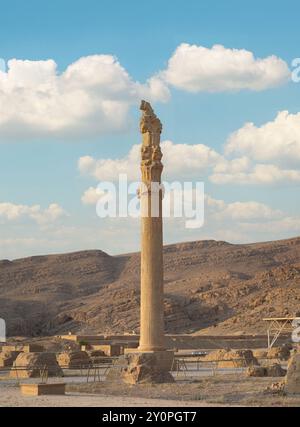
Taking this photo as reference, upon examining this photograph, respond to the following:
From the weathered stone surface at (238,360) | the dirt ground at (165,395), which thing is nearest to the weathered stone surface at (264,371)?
the dirt ground at (165,395)

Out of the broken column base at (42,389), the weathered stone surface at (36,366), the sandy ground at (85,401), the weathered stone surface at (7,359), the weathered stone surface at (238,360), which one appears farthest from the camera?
the weathered stone surface at (7,359)

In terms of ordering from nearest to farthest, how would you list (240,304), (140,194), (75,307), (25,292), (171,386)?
(171,386) → (140,194) → (240,304) → (75,307) → (25,292)

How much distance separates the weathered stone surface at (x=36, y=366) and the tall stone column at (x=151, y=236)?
13.0ft

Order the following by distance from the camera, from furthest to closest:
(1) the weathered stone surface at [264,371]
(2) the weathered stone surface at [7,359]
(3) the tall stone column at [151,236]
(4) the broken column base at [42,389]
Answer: (2) the weathered stone surface at [7,359] → (1) the weathered stone surface at [264,371] → (3) the tall stone column at [151,236] → (4) the broken column base at [42,389]

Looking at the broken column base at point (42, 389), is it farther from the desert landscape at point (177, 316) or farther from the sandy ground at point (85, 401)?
the desert landscape at point (177, 316)

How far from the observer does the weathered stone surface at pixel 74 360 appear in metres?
27.4

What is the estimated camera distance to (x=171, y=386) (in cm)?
1812

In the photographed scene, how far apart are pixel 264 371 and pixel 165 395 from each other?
6502 mm

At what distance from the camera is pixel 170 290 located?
7938 cm

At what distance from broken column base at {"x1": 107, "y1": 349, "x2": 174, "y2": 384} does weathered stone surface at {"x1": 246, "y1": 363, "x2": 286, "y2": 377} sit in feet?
9.42
